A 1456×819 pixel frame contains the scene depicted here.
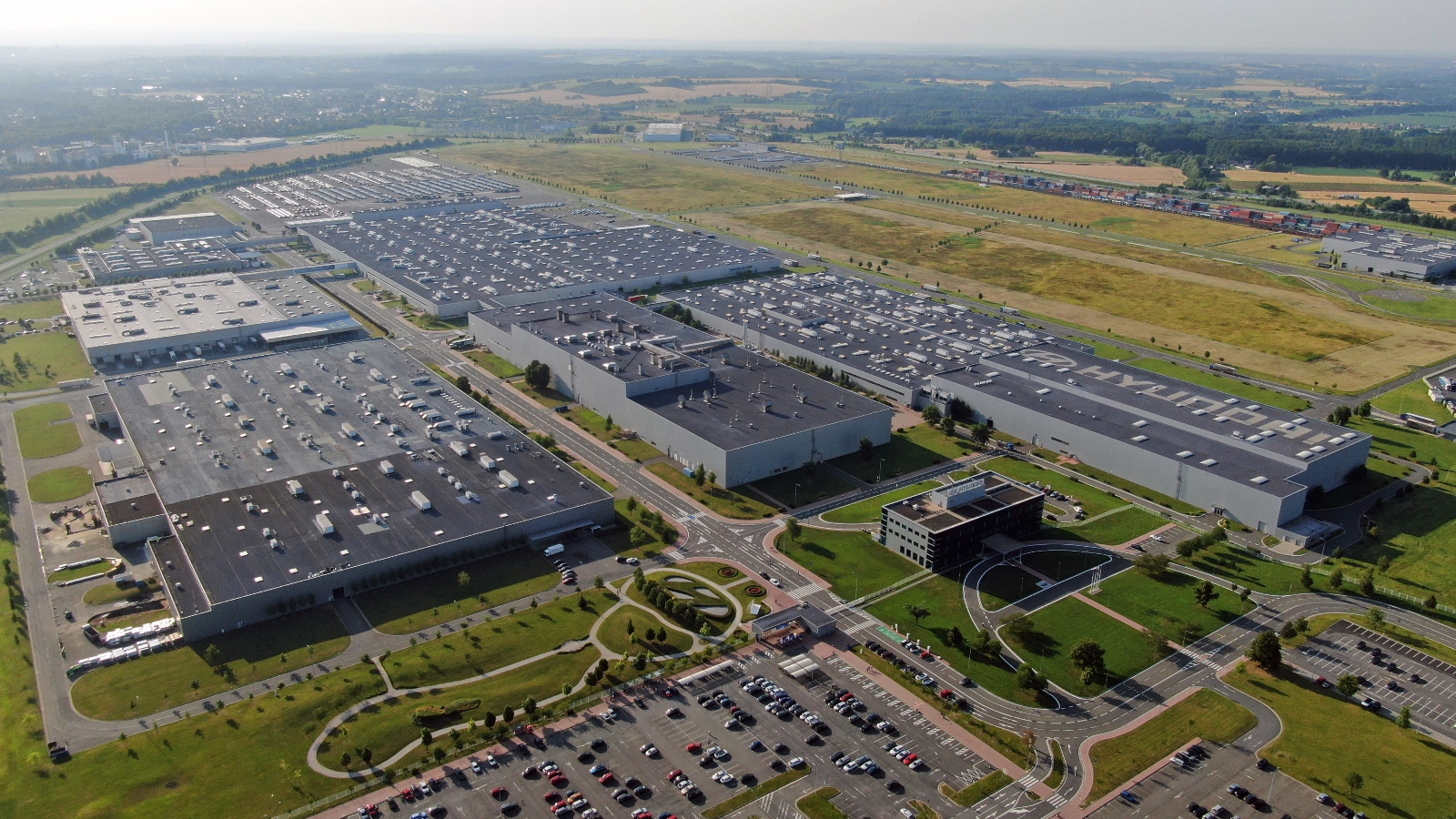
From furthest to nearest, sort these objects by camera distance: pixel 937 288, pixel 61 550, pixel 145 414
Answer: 1. pixel 937 288
2. pixel 145 414
3. pixel 61 550

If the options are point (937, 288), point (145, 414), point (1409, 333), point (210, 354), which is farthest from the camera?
point (937, 288)

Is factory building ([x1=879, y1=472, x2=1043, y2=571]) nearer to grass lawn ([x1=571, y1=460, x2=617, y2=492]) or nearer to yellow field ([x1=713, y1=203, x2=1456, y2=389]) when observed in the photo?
grass lawn ([x1=571, y1=460, x2=617, y2=492])

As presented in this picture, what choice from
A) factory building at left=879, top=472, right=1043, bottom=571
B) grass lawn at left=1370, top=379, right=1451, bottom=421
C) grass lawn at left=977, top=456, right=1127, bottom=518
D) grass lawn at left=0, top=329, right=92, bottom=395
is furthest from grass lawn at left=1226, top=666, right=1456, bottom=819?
grass lawn at left=0, top=329, right=92, bottom=395

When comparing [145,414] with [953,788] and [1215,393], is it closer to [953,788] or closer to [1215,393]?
[953,788]

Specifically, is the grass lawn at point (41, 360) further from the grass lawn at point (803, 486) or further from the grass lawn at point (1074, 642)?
the grass lawn at point (1074, 642)

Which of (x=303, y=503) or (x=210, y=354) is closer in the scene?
(x=303, y=503)

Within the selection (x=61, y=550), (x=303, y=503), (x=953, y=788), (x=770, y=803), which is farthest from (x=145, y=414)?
(x=953, y=788)

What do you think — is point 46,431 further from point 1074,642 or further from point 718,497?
point 1074,642

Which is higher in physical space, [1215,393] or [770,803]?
[1215,393]
